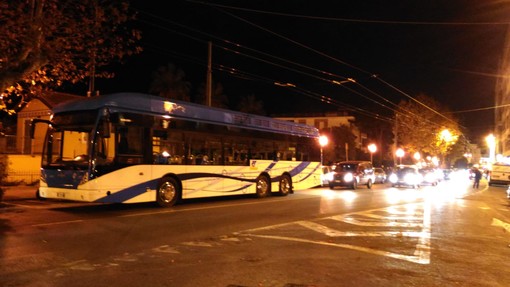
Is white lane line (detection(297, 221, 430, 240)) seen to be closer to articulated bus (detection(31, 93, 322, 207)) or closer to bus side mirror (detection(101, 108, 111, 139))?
articulated bus (detection(31, 93, 322, 207))

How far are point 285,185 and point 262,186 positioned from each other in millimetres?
1894

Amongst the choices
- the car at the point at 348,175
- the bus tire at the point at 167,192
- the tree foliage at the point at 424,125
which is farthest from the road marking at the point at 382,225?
the tree foliage at the point at 424,125

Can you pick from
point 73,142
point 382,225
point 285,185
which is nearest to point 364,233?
point 382,225

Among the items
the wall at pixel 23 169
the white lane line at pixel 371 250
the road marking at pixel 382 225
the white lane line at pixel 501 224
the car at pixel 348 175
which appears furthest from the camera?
the car at pixel 348 175

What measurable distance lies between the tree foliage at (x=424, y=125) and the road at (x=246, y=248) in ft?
147

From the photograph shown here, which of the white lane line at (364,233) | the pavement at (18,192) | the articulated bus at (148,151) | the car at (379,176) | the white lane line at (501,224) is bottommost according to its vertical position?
the white lane line at (501,224)

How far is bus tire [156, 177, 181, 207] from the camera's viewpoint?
14945 mm

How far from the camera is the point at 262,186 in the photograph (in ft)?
66.0

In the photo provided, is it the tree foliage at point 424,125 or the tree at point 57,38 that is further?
the tree foliage at point 424,125

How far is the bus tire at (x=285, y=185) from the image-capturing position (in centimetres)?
2131

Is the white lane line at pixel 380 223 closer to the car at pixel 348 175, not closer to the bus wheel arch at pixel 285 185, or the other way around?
the bus wheel arch at pixel 285 185

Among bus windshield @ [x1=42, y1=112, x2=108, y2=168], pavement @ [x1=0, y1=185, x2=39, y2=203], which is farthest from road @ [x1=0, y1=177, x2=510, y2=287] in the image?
pavement @ [x1=0, y1=185, x2=39, y2=203]

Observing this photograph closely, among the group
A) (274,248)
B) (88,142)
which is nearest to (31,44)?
(88,142)

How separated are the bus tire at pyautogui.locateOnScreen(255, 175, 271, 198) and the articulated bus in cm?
4
